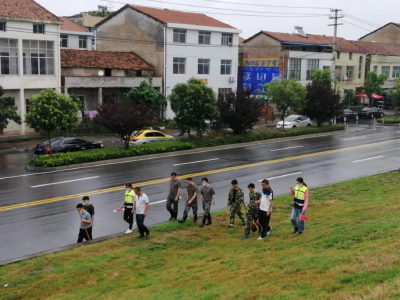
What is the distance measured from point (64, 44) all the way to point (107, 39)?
28.2ft

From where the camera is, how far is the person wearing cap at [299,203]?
1319 cm

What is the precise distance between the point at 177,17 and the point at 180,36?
2.65 metres

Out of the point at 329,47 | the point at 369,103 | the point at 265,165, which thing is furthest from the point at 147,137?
the point at 369,103

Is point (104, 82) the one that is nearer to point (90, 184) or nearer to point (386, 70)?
point (90, 184)

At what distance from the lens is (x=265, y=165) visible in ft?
92.1

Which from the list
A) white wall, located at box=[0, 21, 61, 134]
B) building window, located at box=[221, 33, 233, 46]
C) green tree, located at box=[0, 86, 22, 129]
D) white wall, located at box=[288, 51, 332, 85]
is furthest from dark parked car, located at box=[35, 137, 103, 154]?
white wall, located at box=[288, 51, 332, 85]

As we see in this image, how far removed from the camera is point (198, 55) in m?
50.6

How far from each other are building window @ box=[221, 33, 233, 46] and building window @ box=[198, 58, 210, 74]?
2942 millimetres

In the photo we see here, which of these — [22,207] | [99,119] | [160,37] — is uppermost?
[160,37]

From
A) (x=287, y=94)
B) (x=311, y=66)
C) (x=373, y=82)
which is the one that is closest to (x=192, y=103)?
(x=287, y=94)

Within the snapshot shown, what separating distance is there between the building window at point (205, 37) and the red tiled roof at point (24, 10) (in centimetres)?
1591

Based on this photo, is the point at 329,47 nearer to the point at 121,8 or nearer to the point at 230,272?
the point at 121,8

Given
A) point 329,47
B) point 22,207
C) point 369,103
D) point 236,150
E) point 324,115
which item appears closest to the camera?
point 22,207

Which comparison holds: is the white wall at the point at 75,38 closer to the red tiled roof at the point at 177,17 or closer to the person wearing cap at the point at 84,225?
the red tiled roof at the point at 177,17
